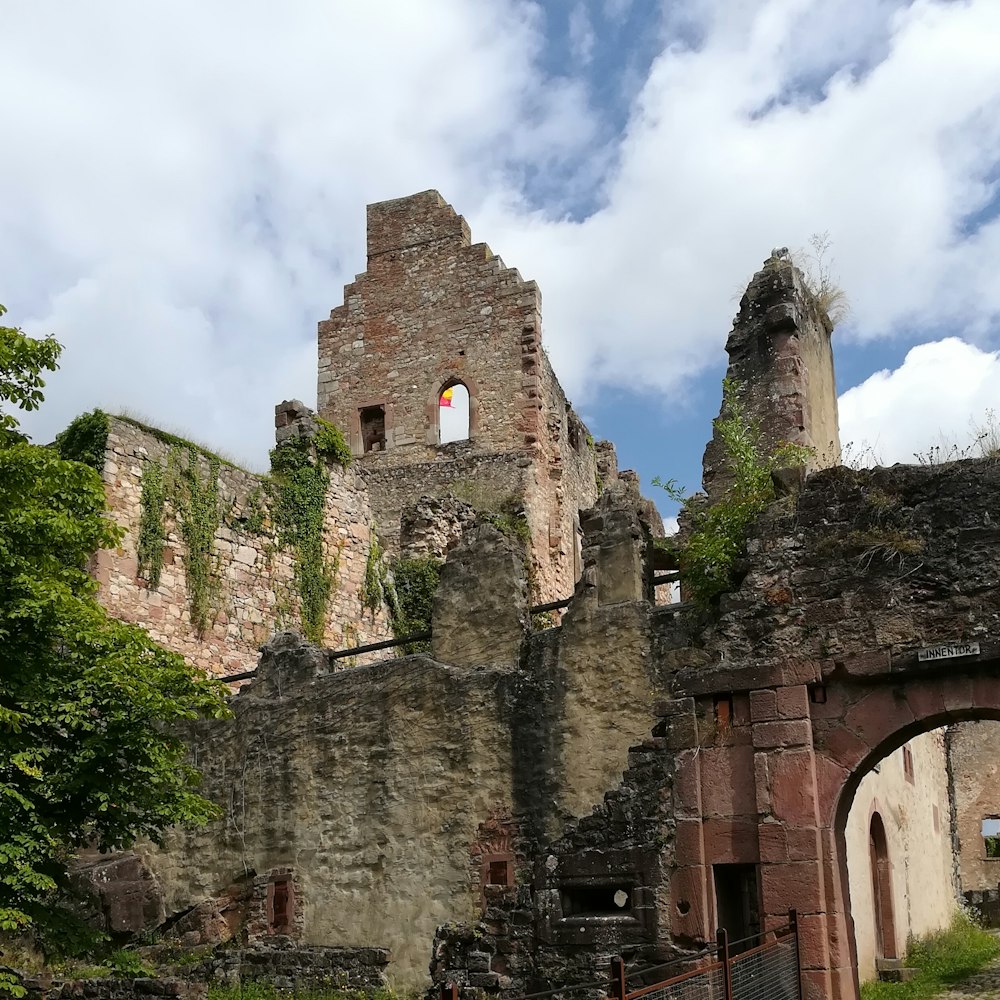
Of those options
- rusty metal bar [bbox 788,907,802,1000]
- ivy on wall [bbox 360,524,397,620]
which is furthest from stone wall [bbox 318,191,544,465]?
rusty metal bar [bbox 788,907,802,1000]

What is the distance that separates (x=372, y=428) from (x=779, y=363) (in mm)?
12638

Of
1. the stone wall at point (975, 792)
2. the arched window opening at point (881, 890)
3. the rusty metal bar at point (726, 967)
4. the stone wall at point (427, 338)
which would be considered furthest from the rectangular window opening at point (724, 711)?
the stone wall at point (975, 792)

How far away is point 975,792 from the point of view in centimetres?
2602

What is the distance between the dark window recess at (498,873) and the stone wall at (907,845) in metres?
3.89

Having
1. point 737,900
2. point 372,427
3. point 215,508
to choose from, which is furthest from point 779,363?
point 372,427

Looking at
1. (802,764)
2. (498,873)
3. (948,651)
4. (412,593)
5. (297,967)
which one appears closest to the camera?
(948,651)

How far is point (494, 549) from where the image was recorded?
12.7 m

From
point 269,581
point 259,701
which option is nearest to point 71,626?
point 259,701

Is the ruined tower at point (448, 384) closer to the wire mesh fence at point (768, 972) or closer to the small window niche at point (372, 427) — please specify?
the small window niche at point (372, 427)

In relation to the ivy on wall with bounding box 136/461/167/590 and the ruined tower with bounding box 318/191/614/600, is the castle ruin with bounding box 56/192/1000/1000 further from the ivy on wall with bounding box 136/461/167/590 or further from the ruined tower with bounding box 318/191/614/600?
the ruined tower with bounding box 318/191/614/600

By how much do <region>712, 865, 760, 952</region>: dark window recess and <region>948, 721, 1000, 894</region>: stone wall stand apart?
16.8m

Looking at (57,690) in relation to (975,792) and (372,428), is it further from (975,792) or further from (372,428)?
(975,792)

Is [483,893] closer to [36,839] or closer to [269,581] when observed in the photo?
[36,839]

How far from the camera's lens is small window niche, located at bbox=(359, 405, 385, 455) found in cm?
2607
